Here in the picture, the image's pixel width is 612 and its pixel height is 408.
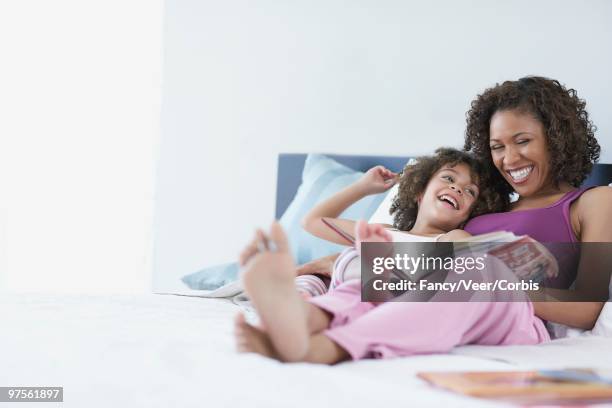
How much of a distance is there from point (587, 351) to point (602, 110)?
1.18 metres

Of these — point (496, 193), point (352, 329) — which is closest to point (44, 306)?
point (352, 329)

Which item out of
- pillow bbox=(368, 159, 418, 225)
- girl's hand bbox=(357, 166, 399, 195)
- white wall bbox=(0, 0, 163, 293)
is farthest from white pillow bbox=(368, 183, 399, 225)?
white wall bbox=(0, 0, 163, 293)

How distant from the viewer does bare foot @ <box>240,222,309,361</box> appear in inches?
41.9

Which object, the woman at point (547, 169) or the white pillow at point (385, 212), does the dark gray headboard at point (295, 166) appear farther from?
the woman at point (547, 169)

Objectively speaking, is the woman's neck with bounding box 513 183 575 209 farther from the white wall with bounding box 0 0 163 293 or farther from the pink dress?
the white wall with bounding box 0 0 163 293

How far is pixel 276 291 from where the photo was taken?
1.07 m

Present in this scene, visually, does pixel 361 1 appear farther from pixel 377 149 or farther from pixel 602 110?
pixel 602 110

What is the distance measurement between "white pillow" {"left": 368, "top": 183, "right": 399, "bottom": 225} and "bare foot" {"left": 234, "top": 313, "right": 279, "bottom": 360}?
45.0 inches

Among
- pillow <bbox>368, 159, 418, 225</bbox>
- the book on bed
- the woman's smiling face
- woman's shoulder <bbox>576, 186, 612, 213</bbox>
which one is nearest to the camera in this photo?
the book on bed

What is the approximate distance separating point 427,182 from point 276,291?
1006 millimetres

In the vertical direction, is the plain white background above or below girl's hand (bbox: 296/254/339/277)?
above

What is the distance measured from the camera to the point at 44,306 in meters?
1.79

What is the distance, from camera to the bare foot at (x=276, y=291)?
106 centimetres

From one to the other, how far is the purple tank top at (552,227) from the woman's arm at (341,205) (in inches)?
11.4
